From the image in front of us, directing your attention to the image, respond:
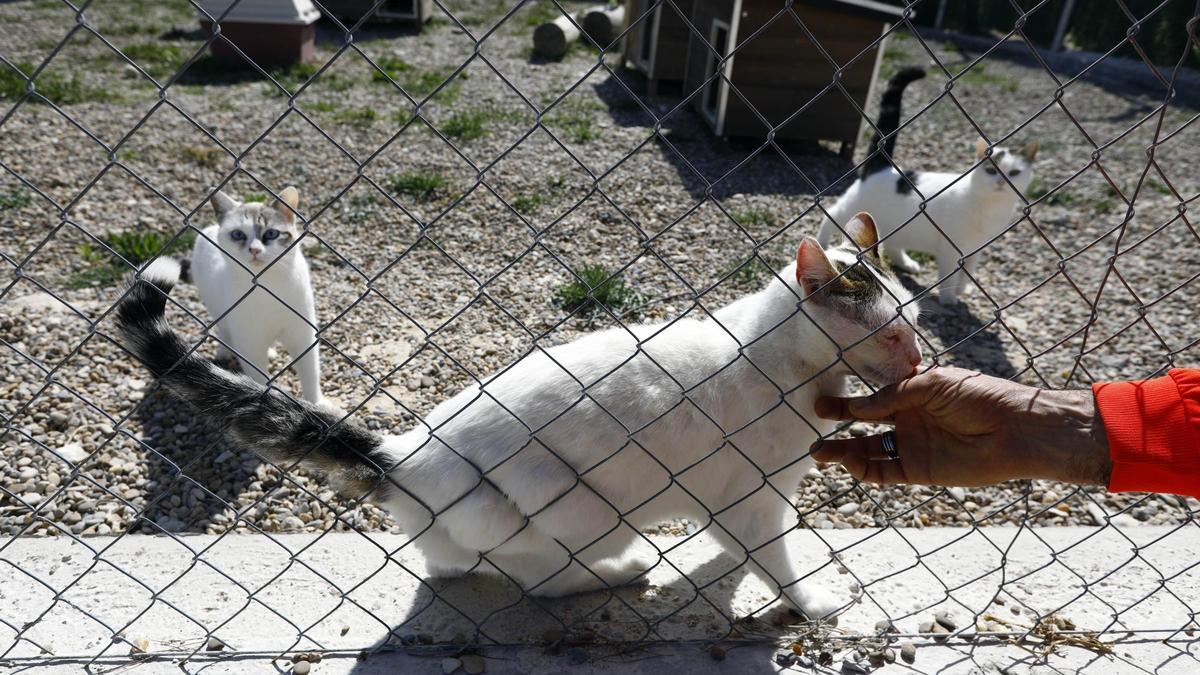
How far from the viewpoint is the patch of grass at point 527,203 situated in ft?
19.4

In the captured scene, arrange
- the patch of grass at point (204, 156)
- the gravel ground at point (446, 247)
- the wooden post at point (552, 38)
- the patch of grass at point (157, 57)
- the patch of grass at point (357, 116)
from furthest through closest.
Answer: the wooden post at point (552, 38) → the patch of grass at point (157, 57) → the patch of grass at point (357, 116) → the patch of grass at point (204, 156) → the gravel ground at point (446, 247)

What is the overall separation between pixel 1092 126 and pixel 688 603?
989 cm

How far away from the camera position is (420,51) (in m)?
11.7

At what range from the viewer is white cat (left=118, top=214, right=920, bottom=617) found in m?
2.14

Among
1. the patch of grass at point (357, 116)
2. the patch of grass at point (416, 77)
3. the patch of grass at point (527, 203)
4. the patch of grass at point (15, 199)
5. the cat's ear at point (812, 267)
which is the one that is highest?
the cat's ear at point (812, 267)

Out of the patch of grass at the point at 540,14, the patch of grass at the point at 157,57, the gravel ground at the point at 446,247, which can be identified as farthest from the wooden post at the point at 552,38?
the patch of grass at the point at 157,57

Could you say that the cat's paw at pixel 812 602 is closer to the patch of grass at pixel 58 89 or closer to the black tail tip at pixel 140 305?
the black tail tip at pixel 140 305

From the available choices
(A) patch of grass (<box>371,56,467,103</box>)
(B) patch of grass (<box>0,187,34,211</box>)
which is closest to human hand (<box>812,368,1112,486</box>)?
(B) patch of grass (<box>0,187,34,211</box>)

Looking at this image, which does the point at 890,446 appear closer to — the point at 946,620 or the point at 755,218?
the point at 946,620

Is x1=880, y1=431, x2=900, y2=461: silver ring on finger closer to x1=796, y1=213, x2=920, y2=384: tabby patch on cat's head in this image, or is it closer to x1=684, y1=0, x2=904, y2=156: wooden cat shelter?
x1=796, y1=213, x2=920, y2=384: tabby patch on cat's head

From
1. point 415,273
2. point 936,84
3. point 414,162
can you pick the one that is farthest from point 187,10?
point 936,84

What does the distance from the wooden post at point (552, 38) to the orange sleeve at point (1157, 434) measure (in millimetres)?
10870

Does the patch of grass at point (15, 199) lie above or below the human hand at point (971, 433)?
below

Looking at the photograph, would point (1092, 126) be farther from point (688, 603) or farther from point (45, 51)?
point (45, 51)
